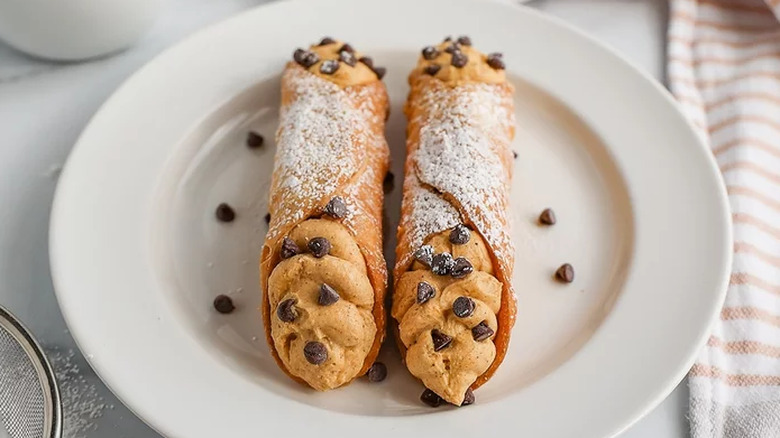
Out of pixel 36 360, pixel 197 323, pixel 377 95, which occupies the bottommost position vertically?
pixel 197 323

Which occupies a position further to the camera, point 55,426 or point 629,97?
point 629,97

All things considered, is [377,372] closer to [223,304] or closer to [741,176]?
[223,304]

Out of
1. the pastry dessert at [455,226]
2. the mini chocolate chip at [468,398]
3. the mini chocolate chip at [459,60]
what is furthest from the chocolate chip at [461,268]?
→ the mini chocolate chip at [459,60]

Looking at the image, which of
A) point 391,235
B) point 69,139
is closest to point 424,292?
point 391,235

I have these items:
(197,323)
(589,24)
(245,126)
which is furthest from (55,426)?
(589,24)

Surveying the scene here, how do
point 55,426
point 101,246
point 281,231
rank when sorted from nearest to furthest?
1. point 55,426
2. point 281,231
3. point 101,246

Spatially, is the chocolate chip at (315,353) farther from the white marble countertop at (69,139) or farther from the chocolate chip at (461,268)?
the white marble countertop at (69,139)

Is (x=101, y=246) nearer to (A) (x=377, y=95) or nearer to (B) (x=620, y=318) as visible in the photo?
(A) (x=377, y=95)
